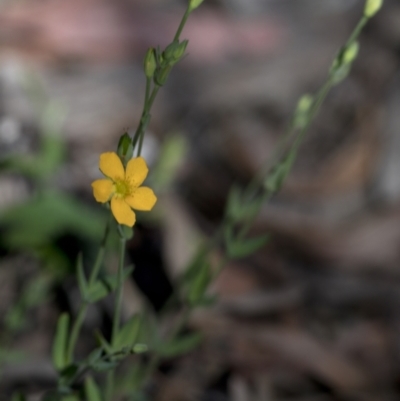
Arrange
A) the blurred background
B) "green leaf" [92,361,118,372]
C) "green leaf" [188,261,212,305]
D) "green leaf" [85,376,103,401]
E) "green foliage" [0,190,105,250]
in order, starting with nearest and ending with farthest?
"green leaf" [92,361,118,372] < "green leaf" [85,376,103,401] < "green leaf" [188,261,212,305] < the blurred background < "green foliage" [0,190,105,250]

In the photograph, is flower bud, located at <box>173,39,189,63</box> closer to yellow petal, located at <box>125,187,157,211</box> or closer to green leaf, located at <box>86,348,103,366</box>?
yellow petal, located at <box>125,187,157,211</box>

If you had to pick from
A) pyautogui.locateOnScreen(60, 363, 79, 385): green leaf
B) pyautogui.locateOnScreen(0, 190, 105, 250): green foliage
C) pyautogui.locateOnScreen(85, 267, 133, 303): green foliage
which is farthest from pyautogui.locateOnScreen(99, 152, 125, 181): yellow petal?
pyautogui.locateOnScreen(0, 190, 105, 250): green foliage

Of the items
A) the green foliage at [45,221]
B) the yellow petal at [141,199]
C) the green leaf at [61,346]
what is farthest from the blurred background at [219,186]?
the yellow petal at [141,199]

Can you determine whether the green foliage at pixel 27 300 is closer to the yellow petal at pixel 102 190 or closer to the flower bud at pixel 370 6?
the yellow petal at pixel 102 190

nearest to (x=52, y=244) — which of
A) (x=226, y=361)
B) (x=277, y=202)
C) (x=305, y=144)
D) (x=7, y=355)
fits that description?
(x=7, y=355)

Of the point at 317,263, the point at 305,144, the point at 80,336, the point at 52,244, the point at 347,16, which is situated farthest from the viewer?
the point at 347,16

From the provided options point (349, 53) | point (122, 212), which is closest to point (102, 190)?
point (122, 212)

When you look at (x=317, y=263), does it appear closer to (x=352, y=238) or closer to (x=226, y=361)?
(x=352, y=238)
